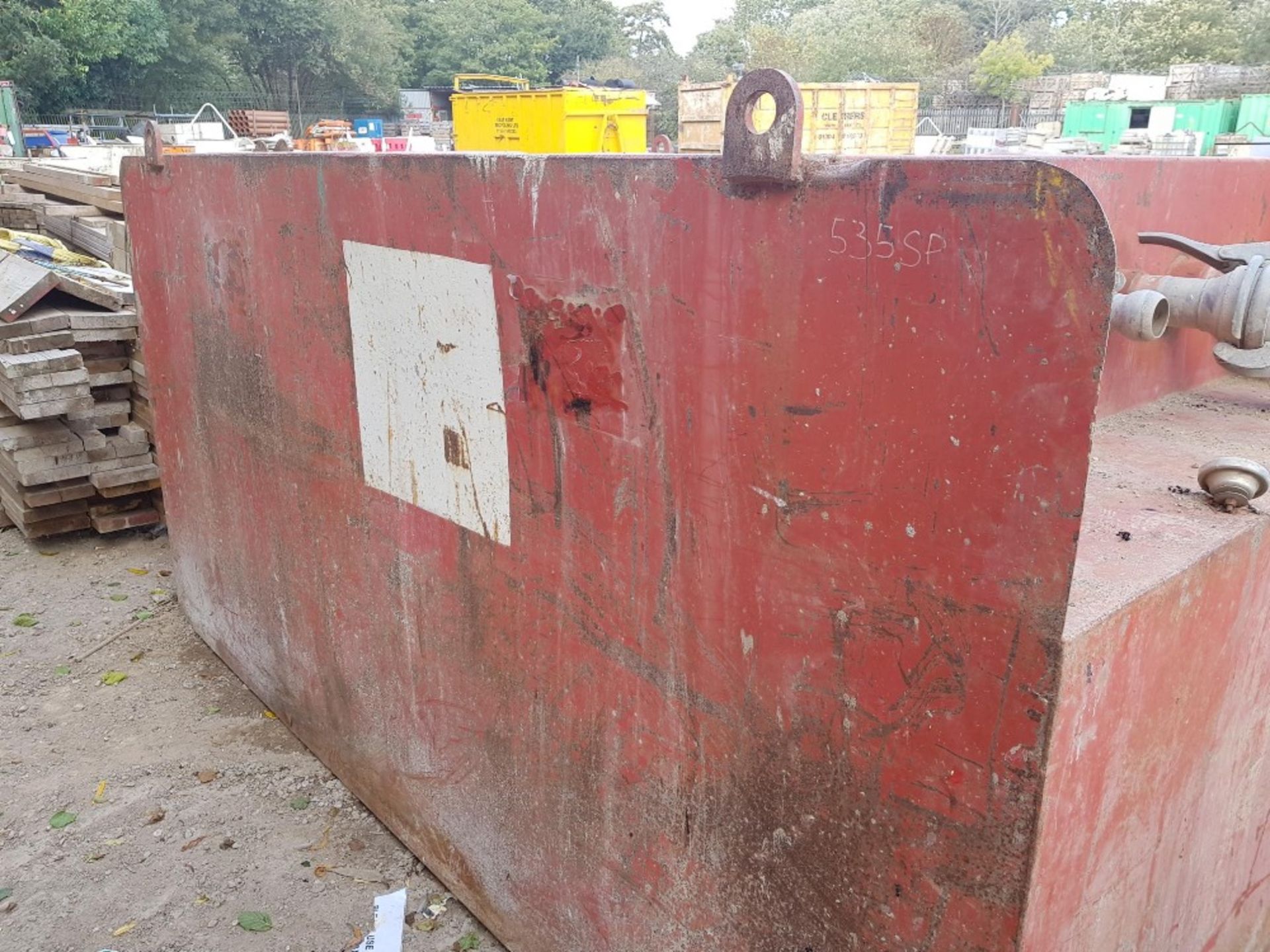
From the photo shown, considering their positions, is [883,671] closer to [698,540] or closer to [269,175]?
[698,540]

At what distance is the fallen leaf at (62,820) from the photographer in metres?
3.25

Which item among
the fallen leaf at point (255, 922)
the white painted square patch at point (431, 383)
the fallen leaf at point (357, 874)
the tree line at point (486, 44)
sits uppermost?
the tree line at point (486, 44)

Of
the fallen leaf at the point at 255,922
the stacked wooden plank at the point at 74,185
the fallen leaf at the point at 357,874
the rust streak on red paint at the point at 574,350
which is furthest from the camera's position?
the stacked wooden plank at the point at 74,185

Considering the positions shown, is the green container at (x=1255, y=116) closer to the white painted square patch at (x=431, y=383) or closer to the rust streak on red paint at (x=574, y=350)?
the white painted square patch at (x=431, y=383)

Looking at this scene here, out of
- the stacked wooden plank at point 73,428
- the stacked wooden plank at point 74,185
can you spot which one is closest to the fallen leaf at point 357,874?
the stacked wooden plank at point 73,428

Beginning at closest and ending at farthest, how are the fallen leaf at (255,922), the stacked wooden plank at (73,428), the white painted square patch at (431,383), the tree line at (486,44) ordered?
the white painted square patch at (431,383)
the fallen leaf at (255,922)
the stacked wooden plank at (73,428)
the tree line at (486,44)

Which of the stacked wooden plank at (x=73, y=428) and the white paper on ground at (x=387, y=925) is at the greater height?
the stacked wooden plank at (x=73, y=428)

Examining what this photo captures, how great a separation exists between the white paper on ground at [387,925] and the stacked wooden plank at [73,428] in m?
3.27

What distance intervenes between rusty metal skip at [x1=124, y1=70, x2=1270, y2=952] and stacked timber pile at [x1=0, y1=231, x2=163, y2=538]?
238cm

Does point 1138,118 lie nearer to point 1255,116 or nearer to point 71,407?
point 1255,116

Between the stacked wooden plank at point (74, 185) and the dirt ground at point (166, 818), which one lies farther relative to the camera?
the stacked wooden plank at point (74, 185)

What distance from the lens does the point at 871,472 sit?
56.1 inches

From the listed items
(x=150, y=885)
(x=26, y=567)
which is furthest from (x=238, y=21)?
(x=150, y=885)

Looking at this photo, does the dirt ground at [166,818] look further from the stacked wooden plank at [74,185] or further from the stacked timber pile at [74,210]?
the stacked wooden plank at [74,185]
